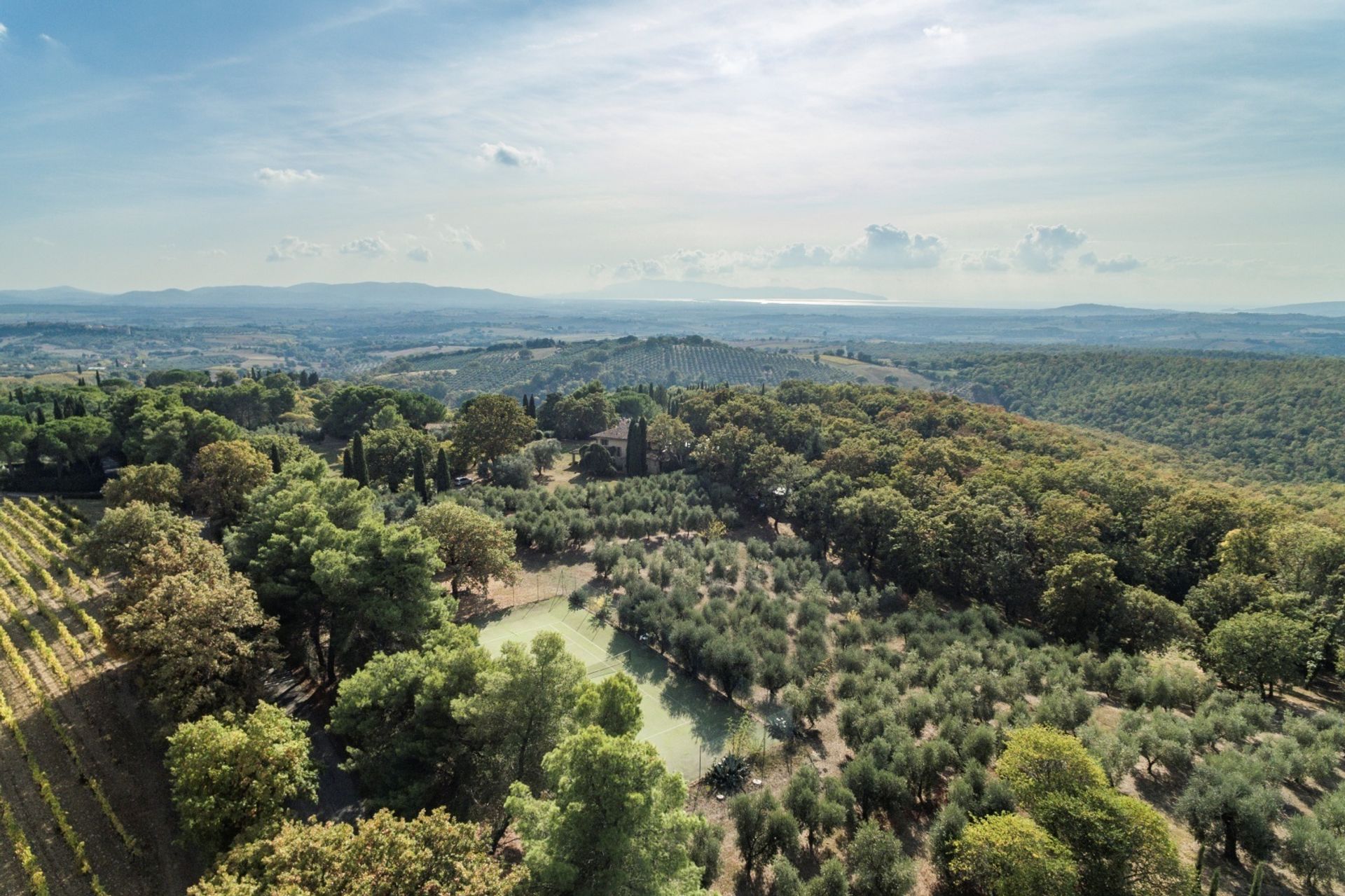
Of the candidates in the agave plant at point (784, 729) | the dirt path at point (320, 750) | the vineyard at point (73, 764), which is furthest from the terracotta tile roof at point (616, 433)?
the vineyard at point (73, 764)

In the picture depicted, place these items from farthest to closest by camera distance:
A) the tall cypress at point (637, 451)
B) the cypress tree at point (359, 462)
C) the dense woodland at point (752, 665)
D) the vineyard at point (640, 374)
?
1. the vineyard at point (640, 374)
2. the tall cypress at point (637, 451)
3. the cypress tree at point (359, 462)
4. the dense woodland at point (752, 665)

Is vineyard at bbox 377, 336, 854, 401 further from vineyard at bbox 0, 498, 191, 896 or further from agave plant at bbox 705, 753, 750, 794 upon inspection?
agave plant at bbox 705, 753, 750, 794

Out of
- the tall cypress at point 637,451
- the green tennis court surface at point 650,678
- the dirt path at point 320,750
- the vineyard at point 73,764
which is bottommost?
the green tennis court surface at point 650,678

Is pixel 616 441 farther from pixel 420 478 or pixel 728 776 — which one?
pixel 728 776

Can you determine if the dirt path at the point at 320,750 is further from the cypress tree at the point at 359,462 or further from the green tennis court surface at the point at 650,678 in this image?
the cypress tree at the point at 359,462

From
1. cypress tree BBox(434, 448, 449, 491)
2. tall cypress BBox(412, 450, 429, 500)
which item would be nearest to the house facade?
cypress tree BBox(434, 448, 449, 491)

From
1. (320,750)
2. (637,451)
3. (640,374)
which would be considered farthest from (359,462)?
(640,374)
